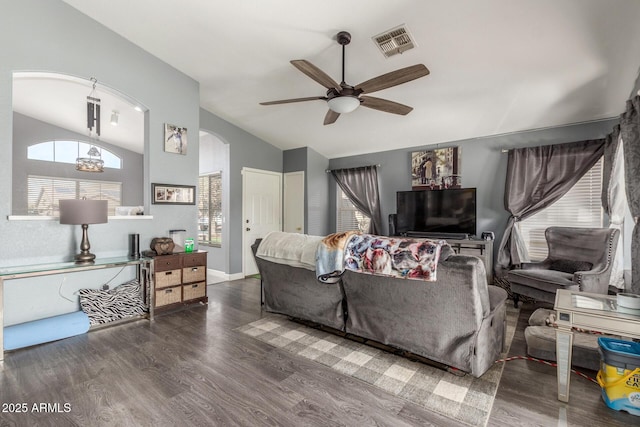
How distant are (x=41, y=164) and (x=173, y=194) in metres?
4.51

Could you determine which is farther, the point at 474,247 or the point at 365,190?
the point at 365,190

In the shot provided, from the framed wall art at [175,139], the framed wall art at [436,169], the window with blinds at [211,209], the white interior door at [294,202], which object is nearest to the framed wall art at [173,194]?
the framed wall art at [175,139]

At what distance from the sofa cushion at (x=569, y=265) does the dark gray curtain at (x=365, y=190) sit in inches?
110

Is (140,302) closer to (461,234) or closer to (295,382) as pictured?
(295,382)

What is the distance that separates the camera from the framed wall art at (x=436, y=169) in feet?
16.6

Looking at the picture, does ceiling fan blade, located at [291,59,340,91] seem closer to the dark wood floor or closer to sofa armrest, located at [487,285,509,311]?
sofa armrest, located at [487,285,509,311]

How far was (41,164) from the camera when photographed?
6.21 meters

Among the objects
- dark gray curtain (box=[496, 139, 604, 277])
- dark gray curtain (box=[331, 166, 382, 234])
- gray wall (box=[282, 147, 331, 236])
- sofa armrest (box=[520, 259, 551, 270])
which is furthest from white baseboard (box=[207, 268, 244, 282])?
sofa armrest (box=[520, 259, 551, 270])

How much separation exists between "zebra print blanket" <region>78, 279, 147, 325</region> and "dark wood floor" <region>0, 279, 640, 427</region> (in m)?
0.36

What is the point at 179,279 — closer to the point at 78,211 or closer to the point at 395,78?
the point at 78,211

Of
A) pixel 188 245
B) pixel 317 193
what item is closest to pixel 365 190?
pixel 317 193

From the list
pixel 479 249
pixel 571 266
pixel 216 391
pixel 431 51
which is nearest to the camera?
pixel 216 391

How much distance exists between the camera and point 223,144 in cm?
573

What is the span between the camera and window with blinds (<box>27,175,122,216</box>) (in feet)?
20.0
